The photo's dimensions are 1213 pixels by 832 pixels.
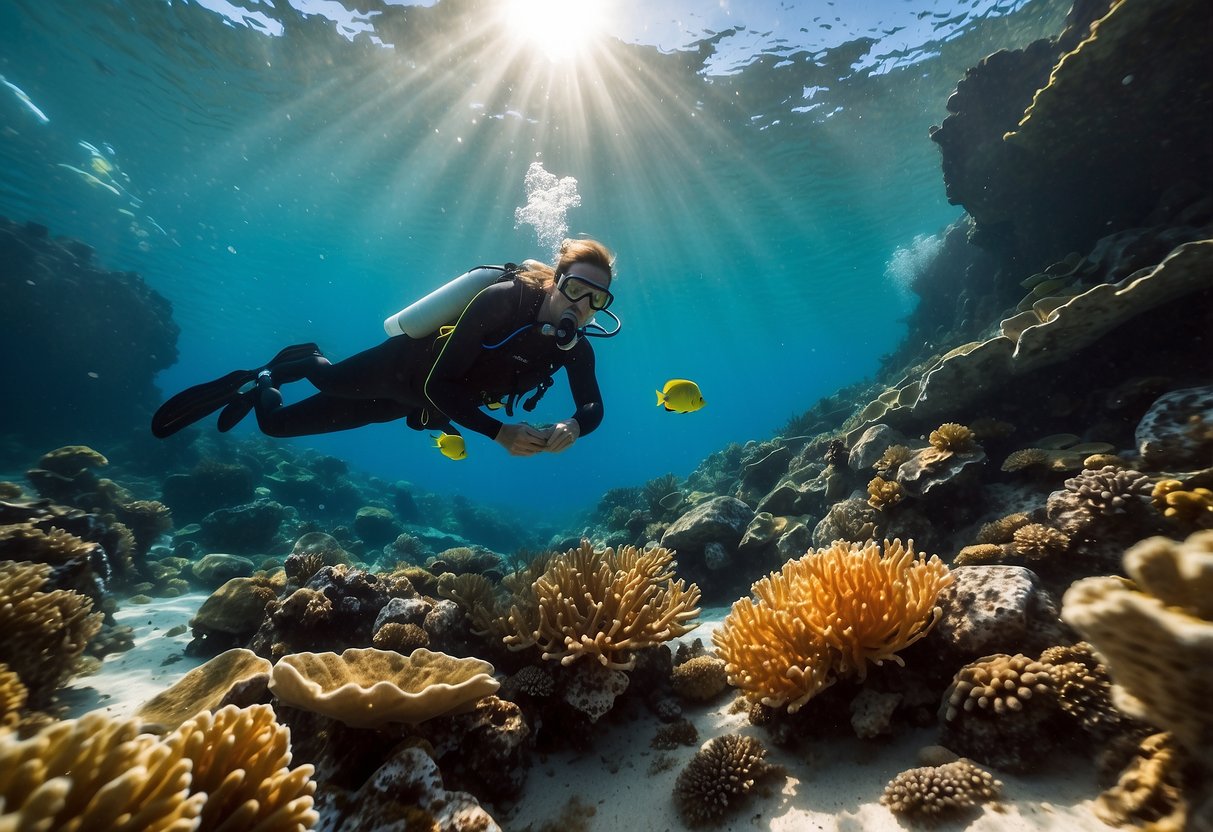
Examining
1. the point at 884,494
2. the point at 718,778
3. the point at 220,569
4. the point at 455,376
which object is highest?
the point at 220,569

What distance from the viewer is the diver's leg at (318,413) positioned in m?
5.86

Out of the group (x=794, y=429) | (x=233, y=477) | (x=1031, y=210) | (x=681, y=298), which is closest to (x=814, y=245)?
(x=681, y=298)

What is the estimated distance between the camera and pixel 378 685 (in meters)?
2.23

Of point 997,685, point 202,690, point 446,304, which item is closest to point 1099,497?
point 997,685

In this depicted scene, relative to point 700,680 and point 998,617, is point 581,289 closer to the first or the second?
point 700,680

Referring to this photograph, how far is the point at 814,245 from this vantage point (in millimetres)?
31203

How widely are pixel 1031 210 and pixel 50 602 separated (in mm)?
16781

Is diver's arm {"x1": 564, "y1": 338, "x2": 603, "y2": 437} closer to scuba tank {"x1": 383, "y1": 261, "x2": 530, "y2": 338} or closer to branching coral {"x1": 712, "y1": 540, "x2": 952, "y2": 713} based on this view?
scuba tank {"x1": 383, "y1": 261, "x2": 530, "y2": 338}

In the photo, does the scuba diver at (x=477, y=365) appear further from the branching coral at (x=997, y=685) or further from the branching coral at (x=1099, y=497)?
the branching coral at (x=1099, y=497)

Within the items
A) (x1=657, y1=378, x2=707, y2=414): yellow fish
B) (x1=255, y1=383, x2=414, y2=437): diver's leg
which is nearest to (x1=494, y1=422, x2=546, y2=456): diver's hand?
(x1=657, y1=378, x2=707, y2=414): yellow fish

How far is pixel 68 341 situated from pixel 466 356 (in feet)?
81.7

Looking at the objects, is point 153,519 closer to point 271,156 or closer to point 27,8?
point 27,8

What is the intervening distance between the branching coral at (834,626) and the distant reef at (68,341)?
26078 mm

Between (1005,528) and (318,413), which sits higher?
(318,413)
